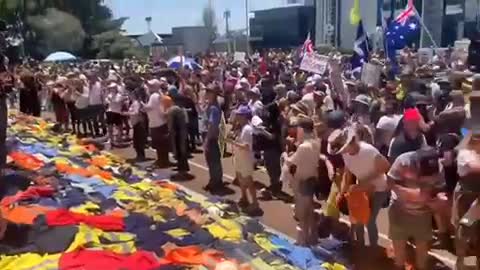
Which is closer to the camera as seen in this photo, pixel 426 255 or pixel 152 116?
pixel 426 255

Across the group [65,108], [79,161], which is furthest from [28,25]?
[79,161]

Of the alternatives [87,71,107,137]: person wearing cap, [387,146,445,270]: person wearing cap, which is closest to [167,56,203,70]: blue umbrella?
[87,71,107,137]: person wearing cap

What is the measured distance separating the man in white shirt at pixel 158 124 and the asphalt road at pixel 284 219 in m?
0.47

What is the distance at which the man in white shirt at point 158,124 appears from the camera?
13.9 meters

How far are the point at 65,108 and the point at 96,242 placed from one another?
1442 centimetres

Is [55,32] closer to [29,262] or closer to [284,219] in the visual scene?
[284,219]

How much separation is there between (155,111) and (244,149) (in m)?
4.00

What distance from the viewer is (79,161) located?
977 centimetres

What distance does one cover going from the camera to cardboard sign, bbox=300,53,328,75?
48.2 feet

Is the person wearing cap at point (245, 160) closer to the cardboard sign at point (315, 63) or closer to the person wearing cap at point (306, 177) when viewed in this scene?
the person wearing cap at point (306, 177)

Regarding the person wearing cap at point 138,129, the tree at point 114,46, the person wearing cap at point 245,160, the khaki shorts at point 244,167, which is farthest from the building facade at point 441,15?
the khaki shorts at point 244,167

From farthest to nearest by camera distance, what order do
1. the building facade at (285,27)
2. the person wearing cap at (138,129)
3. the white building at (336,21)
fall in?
the building facade at (285,27) < the white building at (336,21) < the person wearing cap at (138,129)

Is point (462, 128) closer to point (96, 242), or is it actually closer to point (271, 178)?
point (271, 178)

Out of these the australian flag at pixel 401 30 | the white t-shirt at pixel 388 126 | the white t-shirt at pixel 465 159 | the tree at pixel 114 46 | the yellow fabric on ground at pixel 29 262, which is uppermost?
the australian flag at pixel 401 30
